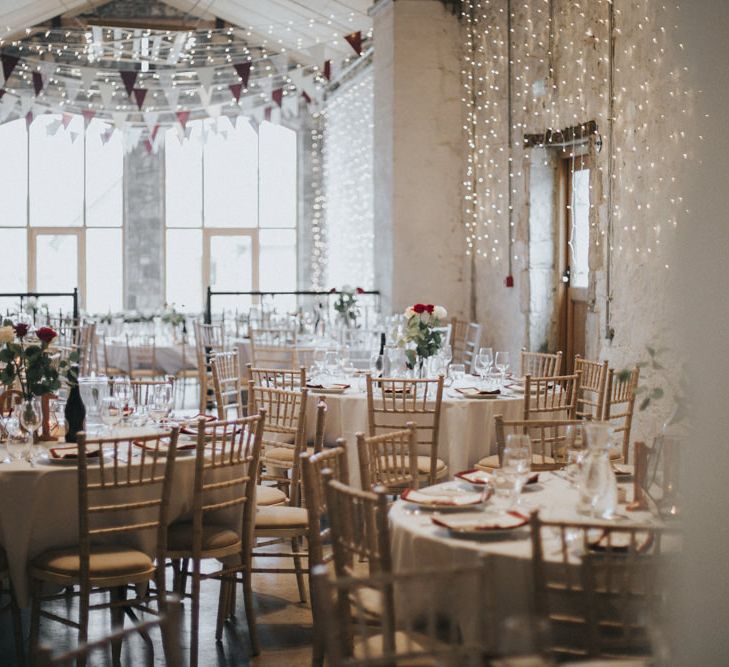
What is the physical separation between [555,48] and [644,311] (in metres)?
2.60

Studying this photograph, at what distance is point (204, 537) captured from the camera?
13.1 ft

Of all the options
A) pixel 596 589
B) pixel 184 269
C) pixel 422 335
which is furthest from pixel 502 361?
pixel 184 269

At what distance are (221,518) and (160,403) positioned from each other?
2.30 feet

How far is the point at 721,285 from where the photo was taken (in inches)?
71.2

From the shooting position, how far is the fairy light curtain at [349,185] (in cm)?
1310

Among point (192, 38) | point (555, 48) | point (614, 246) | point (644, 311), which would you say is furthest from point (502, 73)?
point (192, 38)

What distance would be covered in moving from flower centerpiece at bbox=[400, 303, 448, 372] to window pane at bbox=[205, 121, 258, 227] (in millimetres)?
10445

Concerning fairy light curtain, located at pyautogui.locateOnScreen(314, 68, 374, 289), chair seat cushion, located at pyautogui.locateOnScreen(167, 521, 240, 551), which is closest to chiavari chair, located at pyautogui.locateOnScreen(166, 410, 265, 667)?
chair seat cushion, located at pyautogui.locateOnScreen(167, 521, 240, 551)

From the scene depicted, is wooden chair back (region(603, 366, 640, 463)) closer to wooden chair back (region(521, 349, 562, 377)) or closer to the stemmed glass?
wooden chair back (region(521, 349, 562, 377))

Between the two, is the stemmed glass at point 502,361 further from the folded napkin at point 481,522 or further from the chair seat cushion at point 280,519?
the folded napkin at point 481,522

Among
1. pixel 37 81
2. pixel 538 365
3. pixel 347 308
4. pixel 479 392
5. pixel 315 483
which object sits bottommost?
pixel 315 483

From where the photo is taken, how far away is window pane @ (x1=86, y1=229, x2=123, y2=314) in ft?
52.9

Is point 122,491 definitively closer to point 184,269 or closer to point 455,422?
point 455,422

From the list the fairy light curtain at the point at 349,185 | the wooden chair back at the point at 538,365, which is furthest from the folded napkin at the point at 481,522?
the fairy light curtain at the point at 349,185
